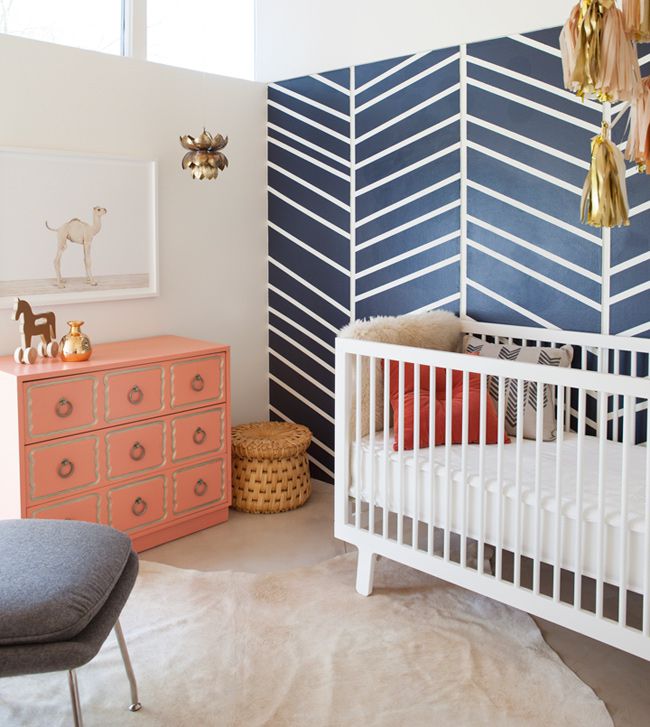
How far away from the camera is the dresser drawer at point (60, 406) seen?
2.61 meters

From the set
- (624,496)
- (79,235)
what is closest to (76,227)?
(79,235)

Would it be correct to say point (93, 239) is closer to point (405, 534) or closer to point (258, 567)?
point (258, 567)

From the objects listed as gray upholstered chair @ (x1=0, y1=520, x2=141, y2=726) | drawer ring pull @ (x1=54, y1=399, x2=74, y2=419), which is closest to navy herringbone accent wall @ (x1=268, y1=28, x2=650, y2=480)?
drawer ring pull @ (x1=54, y1=399, x2=74, y2=419)

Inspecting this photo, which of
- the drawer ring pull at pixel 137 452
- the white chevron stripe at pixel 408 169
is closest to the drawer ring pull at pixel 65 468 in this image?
the drawer ring pull at pixel 137 452

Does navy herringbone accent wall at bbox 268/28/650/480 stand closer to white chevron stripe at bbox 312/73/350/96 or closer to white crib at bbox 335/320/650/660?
white chevron stripe at bbox 312/73/350/96

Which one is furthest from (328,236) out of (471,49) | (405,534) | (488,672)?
(488,672)

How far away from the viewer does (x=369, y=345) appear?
101 inches

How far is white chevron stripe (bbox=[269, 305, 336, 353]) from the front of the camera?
3695 mm

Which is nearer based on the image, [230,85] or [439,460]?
[439,460]

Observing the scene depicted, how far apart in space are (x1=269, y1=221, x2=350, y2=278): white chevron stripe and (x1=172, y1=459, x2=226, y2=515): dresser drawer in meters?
1.00

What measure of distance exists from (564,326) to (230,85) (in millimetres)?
1828

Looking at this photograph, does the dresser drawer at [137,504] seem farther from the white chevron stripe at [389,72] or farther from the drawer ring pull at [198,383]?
the white chevron stripe at [389,72]

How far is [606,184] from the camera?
1.27 meters

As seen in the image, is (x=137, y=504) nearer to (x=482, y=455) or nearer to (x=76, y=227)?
(x=76, y=227)
